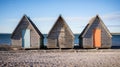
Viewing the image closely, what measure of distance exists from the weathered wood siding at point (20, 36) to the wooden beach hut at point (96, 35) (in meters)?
5.94

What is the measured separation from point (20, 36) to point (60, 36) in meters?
5.04

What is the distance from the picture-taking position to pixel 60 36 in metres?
29.7

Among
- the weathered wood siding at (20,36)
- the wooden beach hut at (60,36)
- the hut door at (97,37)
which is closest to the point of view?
the weathered wood siding at (20,36)

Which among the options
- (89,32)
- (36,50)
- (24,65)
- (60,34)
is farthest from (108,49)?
(24,65)

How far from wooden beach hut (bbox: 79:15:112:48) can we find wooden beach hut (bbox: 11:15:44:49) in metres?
5.95

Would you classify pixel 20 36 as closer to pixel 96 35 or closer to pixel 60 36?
pixel 60 36

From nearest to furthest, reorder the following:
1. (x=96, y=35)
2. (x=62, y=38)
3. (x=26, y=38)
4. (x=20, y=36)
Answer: (x=26, y=38), (x=20, y=36), (x=62, y=38), (x=96, y=35)

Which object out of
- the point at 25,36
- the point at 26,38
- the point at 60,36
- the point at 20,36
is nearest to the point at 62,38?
the point at 60,36

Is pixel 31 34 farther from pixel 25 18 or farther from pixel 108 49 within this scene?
pixel 108 49

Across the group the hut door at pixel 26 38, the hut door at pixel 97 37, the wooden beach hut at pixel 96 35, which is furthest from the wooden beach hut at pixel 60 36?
the hut door at pixel 97 37

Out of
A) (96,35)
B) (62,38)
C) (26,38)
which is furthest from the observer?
(96,35)

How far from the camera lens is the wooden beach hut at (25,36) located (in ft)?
96.5

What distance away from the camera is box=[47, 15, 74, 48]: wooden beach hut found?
29.6 meters

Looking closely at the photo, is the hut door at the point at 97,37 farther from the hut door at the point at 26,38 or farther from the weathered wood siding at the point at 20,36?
the hut door at the point at 26,38
